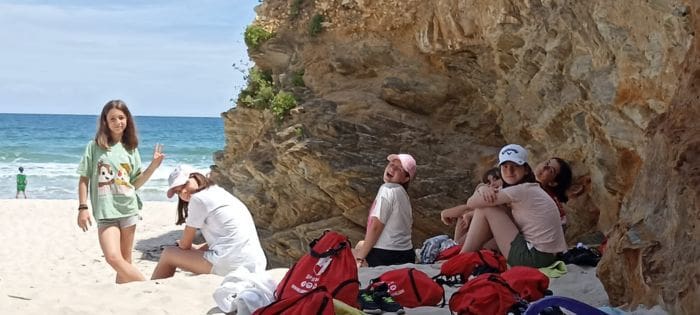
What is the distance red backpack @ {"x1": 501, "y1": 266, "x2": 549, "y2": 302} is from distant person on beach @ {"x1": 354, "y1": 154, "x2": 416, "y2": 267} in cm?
264

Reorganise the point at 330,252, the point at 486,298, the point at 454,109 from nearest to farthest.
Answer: the point at 486,298, the point at 330,252, the point at 454,109

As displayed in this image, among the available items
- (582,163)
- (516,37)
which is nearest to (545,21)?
(516,37)

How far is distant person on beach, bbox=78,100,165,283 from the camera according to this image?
22.1 feet

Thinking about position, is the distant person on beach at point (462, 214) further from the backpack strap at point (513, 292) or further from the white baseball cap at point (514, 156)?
the backpack strap at point (513, 292)

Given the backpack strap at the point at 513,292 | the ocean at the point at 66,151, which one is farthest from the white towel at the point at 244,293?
the ocean at the point at 66,151

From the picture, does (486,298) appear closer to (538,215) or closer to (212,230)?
(538,215)

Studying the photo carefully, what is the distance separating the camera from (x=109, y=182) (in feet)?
22.2

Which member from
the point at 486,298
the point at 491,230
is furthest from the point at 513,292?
the point at 491,230

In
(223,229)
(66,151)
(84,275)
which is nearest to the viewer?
(223,229)

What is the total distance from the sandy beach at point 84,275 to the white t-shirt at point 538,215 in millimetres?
314

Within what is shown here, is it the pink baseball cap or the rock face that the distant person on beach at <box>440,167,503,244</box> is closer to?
the pink baseball cap

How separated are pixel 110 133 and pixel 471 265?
11.0 ft

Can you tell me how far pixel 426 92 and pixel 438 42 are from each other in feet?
2.78

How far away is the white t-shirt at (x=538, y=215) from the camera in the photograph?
6.72m
